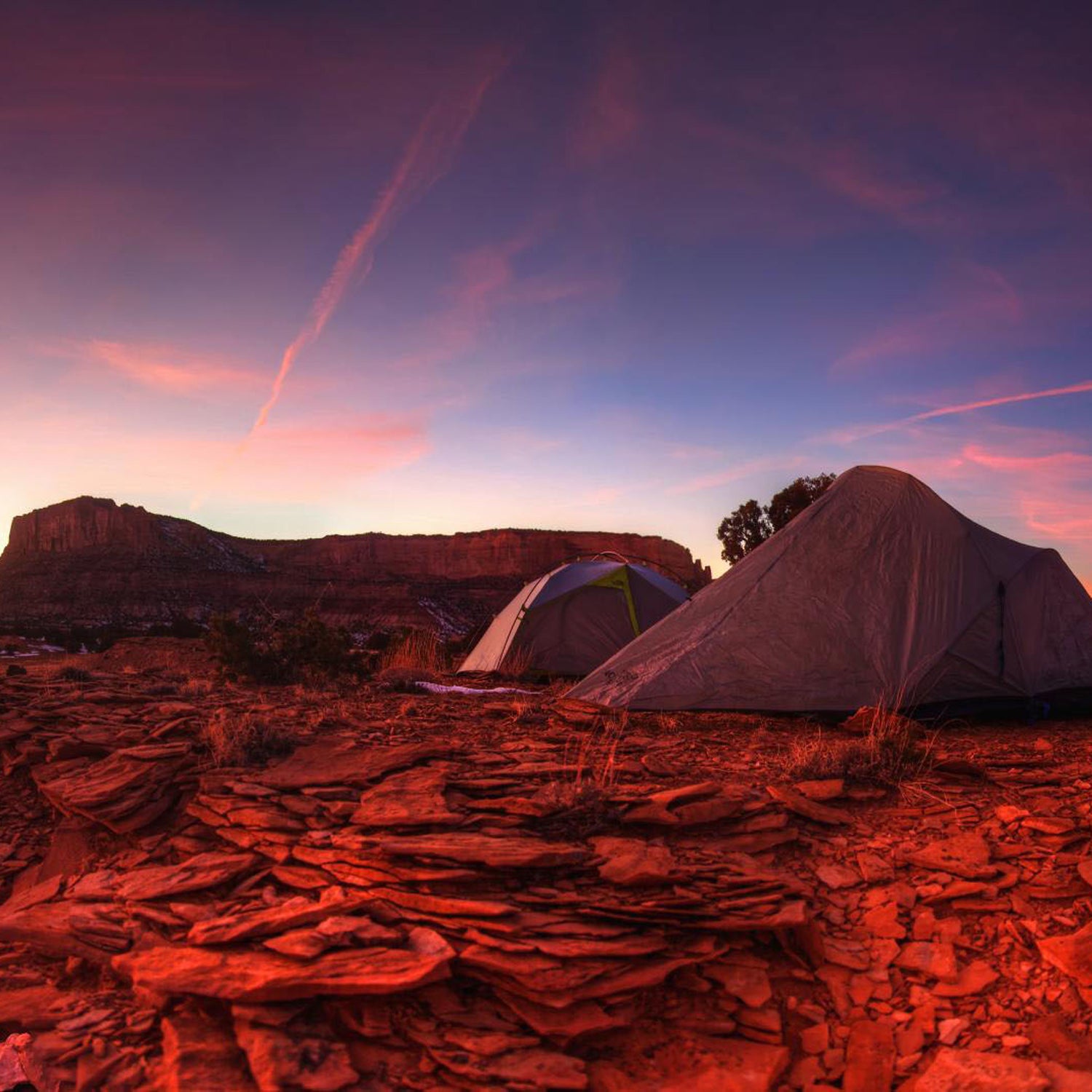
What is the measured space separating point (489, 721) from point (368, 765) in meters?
2.20

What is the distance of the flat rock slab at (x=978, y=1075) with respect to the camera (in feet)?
10.1

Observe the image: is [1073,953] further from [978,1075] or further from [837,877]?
[837,877]

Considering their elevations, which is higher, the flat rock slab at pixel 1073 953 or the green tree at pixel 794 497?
the green tree at pixel 794 497

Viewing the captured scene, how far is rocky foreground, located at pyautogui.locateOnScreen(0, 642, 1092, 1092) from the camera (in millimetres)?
3352

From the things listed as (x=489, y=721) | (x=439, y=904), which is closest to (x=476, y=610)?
(x=489, y=721)

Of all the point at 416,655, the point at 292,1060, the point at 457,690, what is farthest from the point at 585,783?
the point at 416,655

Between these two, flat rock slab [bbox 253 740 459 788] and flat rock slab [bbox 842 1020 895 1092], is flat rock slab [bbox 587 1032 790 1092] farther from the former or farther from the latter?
flat rock slab [bbox 253 740 459 788]

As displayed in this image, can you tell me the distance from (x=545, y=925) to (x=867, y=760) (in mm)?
2960

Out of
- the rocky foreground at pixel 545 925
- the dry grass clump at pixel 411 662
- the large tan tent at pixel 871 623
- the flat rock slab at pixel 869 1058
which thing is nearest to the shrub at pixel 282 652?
the dry grass clump at pixel 411 662

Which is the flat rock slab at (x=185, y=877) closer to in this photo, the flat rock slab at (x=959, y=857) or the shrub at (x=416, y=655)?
the flat rock slab at (x=959, y=857)

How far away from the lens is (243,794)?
5477 mm

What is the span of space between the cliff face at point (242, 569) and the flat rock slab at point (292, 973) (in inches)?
1307

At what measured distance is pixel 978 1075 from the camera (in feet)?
10.3

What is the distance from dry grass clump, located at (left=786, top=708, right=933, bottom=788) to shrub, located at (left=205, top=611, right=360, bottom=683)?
7.66m
